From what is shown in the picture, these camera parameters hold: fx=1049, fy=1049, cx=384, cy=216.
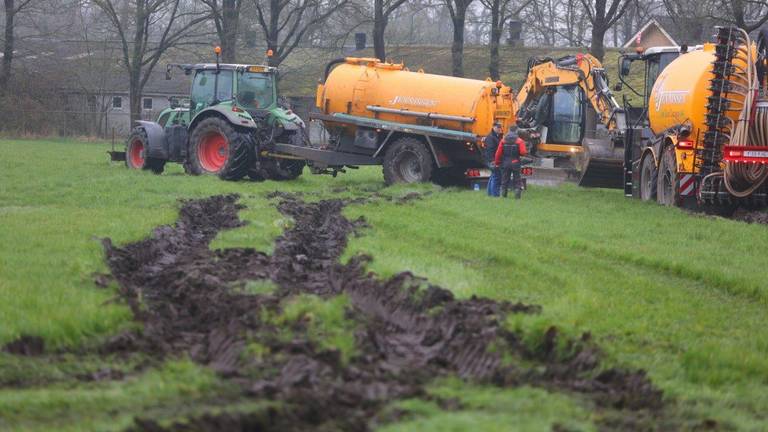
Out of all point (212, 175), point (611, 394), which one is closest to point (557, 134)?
point (212, 175)

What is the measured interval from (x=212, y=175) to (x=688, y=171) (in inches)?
428

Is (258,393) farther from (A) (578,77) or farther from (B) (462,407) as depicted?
(A) (578,77)

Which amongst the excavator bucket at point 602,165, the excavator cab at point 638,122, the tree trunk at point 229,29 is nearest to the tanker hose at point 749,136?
the excavator cab at point 638,122

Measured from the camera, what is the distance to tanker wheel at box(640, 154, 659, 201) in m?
22.0

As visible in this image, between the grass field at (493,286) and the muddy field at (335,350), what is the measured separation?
20 cm

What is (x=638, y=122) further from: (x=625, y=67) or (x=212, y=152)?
(x=212, y=152)

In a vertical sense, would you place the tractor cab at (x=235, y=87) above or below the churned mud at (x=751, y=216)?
above

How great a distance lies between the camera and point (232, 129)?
23.9 metres

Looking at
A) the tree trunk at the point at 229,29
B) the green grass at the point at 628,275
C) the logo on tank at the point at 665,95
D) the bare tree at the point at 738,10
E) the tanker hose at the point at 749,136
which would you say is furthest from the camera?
the tree trunk at the point at 229,29

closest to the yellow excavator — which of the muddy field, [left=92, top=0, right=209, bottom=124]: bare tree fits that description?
the muddy field

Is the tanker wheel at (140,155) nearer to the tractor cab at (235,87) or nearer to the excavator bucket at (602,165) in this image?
the tractor cab at (235,87)

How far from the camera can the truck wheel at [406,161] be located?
24.0 m

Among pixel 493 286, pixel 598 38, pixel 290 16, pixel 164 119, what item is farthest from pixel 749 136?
pixel 290 16

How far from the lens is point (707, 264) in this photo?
11.8m
